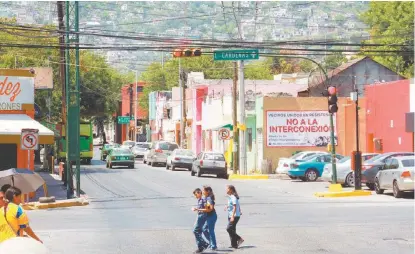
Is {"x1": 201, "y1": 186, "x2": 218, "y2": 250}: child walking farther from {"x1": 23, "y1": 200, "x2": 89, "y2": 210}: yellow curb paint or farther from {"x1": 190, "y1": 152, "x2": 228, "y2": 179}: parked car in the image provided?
{"x1": 190, "y1": 152, "x2": 228, "y2": 179}: parked car

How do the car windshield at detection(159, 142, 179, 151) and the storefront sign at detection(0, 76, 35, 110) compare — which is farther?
the car windshield at detection(159, 142, 179, 151)

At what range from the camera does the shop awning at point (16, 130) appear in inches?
1448

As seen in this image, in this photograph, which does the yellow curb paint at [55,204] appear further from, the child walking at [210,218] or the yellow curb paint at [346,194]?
the child walking at [210,218]

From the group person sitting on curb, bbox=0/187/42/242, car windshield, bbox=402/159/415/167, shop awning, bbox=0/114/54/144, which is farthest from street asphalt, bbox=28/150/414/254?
person sitting on curb, bbox=0/187/42/242

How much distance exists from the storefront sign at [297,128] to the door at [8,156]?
77.3 feet

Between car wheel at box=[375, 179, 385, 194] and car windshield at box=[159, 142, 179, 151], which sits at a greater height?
car windshield at box=[159, 142, 179, 151]

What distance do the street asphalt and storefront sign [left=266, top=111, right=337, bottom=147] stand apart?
1643 centimetres

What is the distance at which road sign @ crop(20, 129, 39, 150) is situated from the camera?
107ft

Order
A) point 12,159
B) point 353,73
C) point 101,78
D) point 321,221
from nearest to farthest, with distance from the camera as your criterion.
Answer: point 321,221 → point 12,159 → point 353,73 → point 101,78

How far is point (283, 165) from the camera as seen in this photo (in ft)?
170

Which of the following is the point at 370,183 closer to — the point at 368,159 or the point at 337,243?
the point at 368,159

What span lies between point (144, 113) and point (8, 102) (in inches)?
3982

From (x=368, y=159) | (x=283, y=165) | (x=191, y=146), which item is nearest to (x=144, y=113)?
(x=191, y=146)

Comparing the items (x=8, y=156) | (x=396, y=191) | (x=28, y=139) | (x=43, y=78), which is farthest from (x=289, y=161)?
(x=28, y=139)
